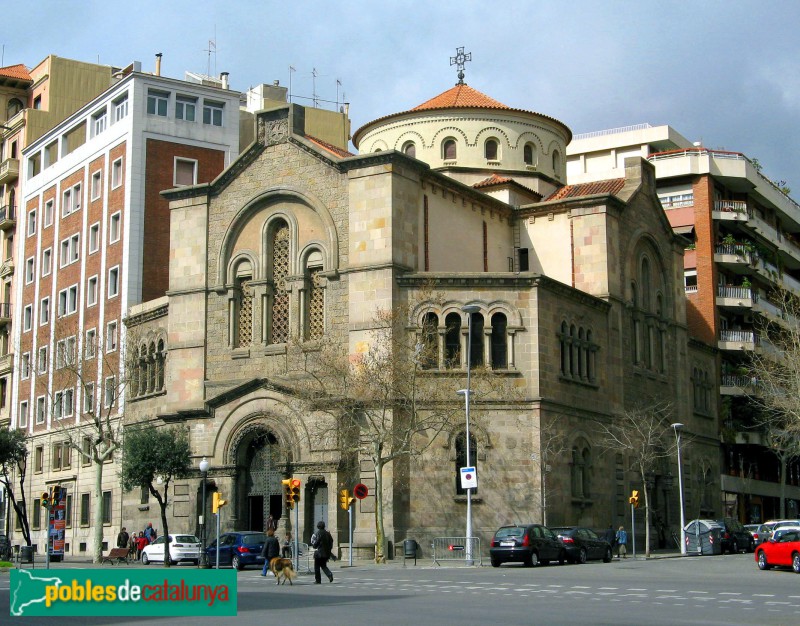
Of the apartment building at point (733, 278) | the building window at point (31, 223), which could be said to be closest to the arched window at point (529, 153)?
the apartment building at point (733, 278)

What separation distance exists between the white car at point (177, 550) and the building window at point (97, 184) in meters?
25.0

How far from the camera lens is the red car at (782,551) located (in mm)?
34656

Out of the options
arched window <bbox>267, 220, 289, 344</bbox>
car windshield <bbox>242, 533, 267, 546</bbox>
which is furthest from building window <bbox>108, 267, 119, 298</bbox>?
car windshield <bbox>242, 533, 267, 546</bbox>

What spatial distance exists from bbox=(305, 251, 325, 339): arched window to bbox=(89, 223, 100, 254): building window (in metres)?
18.4

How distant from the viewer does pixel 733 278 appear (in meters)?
78.2

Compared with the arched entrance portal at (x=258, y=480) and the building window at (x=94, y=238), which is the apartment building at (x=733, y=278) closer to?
the arched entrance portal at (x=258, y=480)

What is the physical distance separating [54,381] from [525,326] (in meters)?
28.2

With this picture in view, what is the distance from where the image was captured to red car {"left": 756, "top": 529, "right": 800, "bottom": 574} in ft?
114

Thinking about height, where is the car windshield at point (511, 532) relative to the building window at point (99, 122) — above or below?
below

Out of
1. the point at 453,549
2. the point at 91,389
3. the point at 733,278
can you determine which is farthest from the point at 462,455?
the point at 733,278

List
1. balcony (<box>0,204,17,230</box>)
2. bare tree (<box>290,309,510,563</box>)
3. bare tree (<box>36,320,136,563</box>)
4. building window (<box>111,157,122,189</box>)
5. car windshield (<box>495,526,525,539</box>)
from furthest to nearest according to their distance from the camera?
balcony (<box>0,204,17,230</box>), building window (<box>111,157,122,189</box>), bare tree (<box>36,320,136,563</box>), bare tree (<box>290,309,510,563</box>), car windshield (<box>495,526,525,539</box>)

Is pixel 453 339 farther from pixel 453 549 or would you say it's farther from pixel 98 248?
pixel 98 248

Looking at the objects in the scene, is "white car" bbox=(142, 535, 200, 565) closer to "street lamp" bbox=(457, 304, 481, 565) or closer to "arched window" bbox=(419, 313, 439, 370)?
"street lamp" bbox=(457, 304, 481, 565)

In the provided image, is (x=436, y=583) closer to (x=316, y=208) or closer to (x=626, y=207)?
(x=316, y=208)
